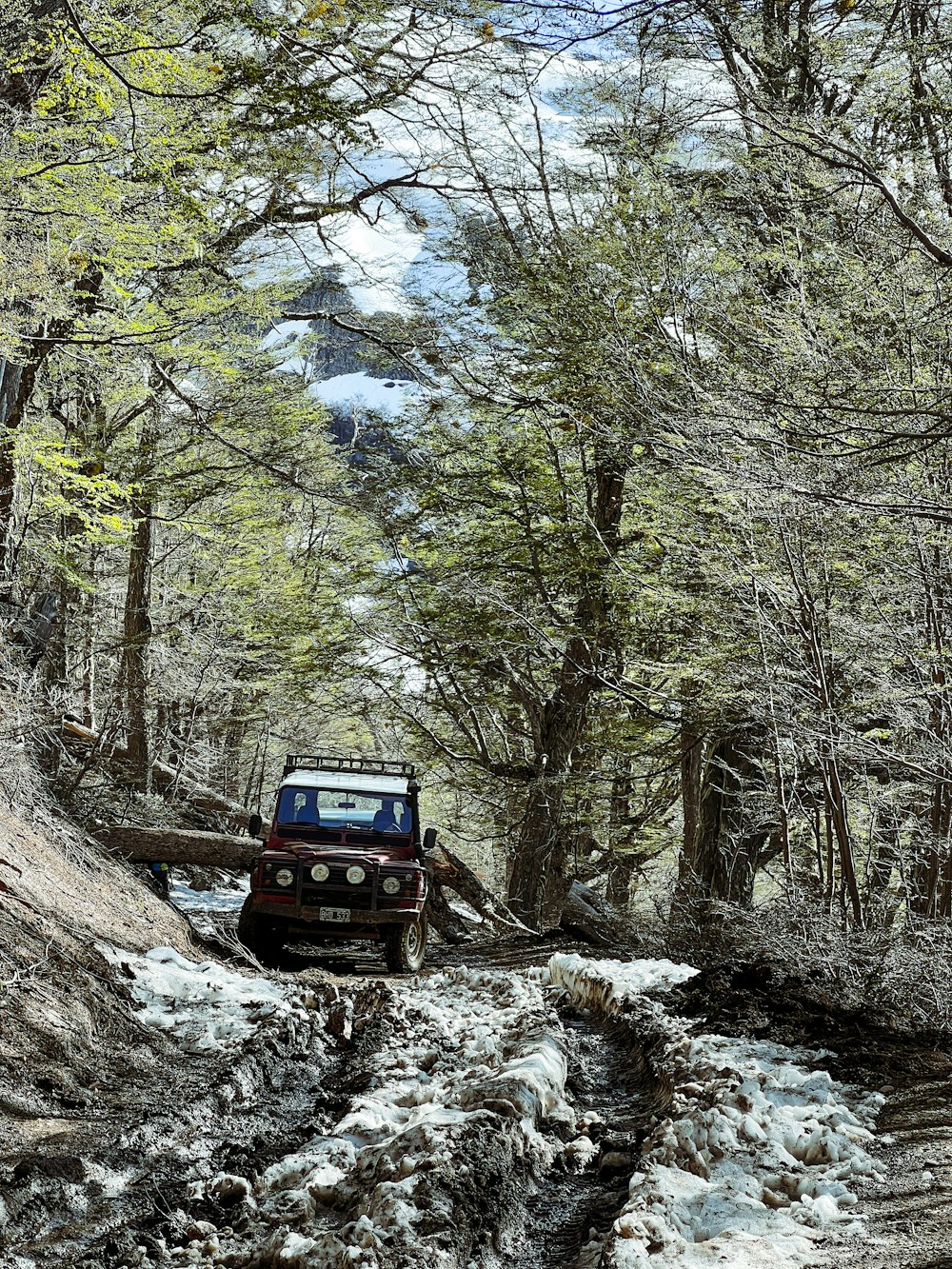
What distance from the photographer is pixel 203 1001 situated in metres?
8.31

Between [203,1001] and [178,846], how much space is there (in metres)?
5.46

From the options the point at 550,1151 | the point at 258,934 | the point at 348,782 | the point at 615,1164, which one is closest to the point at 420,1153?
the point at 550,1151

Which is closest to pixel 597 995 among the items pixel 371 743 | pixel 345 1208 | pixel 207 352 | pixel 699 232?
pixel 345 1208

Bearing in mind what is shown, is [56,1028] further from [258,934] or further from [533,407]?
[533,407]

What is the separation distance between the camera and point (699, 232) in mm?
12875

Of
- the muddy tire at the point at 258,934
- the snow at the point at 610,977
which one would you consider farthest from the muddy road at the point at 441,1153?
the muddy tire at the point at 258,934

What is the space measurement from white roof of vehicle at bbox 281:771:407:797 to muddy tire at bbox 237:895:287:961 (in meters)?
1.70

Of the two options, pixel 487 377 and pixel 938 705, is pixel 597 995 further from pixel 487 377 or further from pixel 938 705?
pixel 487 377

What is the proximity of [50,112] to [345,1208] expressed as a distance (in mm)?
9742

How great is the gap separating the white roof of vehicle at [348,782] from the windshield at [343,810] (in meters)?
0.06

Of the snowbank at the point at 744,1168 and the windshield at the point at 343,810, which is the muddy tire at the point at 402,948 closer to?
the windshield at the point at 343,810

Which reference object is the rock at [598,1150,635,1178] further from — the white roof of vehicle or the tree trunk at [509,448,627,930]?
the tree trunk at [509,448,627,930]

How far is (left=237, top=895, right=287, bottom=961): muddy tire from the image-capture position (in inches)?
443

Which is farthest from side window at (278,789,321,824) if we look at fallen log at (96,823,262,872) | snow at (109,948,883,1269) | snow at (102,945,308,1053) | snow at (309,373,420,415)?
snow at (309,373,420,415)
